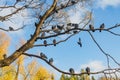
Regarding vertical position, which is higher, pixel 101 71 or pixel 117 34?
pixel 117 34

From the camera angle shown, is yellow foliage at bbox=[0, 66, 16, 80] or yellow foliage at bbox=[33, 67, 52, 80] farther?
yellow foliage at bbox=[33, 67, 52, 80]

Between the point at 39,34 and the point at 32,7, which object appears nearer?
the point at 39,34

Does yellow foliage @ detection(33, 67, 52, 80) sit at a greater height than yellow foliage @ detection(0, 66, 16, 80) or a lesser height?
greater

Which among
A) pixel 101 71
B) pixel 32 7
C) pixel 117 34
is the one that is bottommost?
pixel 101 71

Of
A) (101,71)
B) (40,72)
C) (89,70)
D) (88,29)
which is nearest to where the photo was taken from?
(101,71)

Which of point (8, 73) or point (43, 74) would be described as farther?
point (43, 74)

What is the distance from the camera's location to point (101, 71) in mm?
4824

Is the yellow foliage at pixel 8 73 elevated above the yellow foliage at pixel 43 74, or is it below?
below

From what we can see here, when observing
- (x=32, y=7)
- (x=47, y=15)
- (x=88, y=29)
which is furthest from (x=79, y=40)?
(x=32, y=7)

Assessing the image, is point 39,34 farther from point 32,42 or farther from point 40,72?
point 40,72

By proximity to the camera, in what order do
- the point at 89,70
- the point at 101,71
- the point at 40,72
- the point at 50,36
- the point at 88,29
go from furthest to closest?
1. the point at 40,72
2. the point at 50,36
3. the point at 88,29
4. the point at 89,70
5. the point at 101,71

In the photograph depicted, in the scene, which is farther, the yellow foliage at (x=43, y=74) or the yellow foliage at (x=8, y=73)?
the yellow foliage at (x=43, y=74)

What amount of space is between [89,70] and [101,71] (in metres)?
0.40

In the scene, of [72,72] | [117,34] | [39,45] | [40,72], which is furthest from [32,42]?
[40,72]
